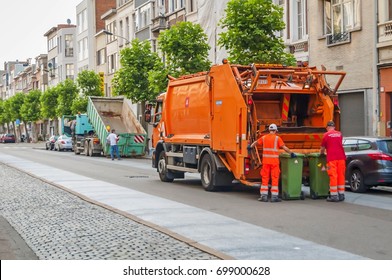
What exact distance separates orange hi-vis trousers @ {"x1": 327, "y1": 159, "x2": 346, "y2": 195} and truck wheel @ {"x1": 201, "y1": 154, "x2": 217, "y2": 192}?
335 centimetres

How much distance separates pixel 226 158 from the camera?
1681cm

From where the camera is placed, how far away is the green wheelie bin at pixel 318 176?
15.4 metres

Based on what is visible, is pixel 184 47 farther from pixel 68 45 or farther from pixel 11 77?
pixel 11 77

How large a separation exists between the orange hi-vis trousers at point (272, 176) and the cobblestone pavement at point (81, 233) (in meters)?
3.51

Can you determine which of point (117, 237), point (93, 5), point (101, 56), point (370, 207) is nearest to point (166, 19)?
point (101, 56)

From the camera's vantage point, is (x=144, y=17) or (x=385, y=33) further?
(x=144, y=17)

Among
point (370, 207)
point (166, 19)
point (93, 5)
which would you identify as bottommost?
point (370, 207)

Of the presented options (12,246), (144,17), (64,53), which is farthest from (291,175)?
(64,53)

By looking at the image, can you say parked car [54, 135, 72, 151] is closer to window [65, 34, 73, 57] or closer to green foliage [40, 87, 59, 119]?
green foliage [40, 87, 59, 119]

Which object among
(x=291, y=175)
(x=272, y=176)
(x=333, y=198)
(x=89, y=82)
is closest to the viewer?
(x=272, y=176)

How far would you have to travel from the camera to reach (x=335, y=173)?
14695 mm

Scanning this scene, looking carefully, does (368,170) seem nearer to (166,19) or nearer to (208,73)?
(208,73)

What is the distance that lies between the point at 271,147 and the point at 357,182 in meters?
3.62
